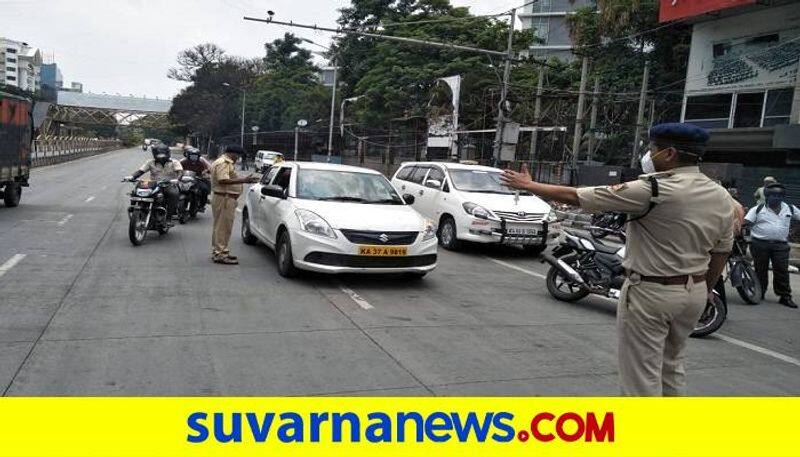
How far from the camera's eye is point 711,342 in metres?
6.43

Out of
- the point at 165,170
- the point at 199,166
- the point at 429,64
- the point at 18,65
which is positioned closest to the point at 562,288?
the point at 165,170

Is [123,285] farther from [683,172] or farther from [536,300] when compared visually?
[683,172]

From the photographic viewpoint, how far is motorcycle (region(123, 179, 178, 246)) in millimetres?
10263

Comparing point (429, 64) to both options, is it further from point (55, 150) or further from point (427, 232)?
point (55, 150)

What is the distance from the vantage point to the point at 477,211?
36.5 ft

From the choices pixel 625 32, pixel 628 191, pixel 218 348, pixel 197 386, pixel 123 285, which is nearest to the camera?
pixel 628 191

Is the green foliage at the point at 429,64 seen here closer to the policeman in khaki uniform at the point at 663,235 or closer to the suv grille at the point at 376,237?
the suv grille at the point at 376,237

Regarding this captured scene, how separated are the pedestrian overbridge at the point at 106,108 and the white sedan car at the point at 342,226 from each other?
102135 mm

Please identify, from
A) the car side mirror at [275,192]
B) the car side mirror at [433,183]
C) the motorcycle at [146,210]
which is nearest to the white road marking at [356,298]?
the car side mirror at [275,192]

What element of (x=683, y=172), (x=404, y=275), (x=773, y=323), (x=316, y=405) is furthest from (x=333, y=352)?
(x=773, y=323)

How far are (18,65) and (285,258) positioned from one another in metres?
139

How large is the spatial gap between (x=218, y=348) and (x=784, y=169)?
64.0 ft

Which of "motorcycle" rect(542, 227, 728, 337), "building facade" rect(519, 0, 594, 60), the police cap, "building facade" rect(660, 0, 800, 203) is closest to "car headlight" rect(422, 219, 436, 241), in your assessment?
"motorcycle" rect(542, 227, 728, 337)

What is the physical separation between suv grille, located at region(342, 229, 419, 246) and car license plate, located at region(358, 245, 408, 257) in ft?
0.17
